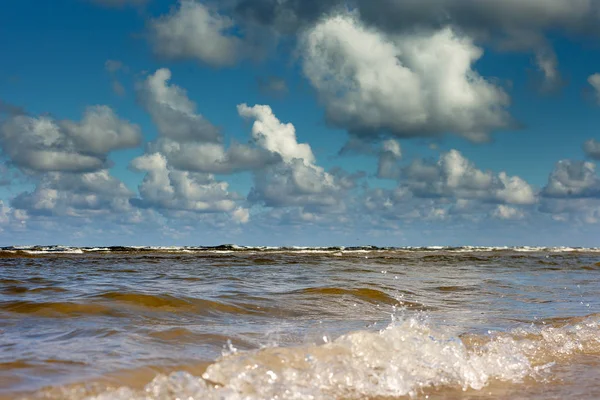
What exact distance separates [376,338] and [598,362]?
227 cm

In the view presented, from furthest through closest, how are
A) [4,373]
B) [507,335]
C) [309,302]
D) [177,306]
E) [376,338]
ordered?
[309,302] → [177,306] → [507,335] → [376,338] → [4,373]

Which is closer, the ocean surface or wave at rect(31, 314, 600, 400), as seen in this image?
wave at rect(31, 314, 600, 400)

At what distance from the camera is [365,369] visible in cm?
430

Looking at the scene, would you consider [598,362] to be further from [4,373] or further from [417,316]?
[4,373]

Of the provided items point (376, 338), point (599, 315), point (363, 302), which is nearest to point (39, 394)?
point (376, 338)

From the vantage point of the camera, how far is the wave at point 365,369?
11.9 feet

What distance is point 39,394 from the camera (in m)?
3.43

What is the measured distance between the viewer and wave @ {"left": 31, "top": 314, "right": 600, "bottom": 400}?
3.62 metres

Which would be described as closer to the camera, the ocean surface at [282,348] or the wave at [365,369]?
the wave at [365,369]

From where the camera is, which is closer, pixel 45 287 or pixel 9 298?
pixel 9 298

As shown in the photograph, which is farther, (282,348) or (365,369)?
(282,348)

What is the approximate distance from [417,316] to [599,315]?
8.16ft

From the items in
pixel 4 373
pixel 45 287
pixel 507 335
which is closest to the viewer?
pixel 4 373

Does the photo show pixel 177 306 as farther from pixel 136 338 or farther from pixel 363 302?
pixel 363 302
